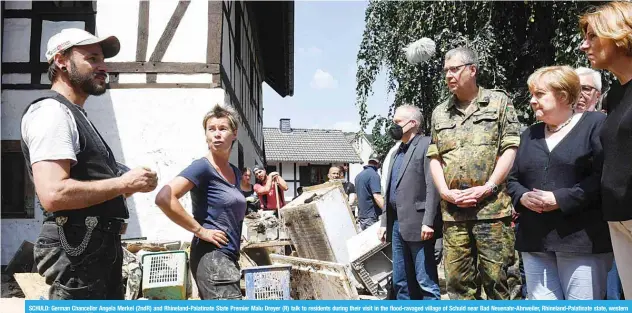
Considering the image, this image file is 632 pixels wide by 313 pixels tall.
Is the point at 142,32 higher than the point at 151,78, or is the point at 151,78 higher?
the point at 142,32

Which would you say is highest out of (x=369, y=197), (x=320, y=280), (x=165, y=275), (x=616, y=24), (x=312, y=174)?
(x=616, y=24)

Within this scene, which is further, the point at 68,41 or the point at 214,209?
the point at 214,209

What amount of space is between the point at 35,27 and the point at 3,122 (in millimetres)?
1590

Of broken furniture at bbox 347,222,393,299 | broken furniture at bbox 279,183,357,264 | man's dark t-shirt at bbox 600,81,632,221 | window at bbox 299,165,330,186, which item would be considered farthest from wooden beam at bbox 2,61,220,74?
window at bbox 299,165,330,186

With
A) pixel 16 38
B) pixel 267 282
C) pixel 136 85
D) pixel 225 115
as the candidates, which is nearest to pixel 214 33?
pixel 136 85

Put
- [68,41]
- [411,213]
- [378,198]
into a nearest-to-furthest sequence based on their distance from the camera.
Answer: [68,41], [411,213], [378,198]

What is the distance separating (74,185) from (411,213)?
2647 mm

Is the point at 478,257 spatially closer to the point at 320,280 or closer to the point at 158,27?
the point at 320,280

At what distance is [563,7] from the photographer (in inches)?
364

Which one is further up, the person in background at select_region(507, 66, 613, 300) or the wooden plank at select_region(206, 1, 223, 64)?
the wooden plank at select_region(206, 1, 223, 64)

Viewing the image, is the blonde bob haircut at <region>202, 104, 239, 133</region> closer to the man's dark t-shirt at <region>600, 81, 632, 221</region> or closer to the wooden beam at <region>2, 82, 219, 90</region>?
the man's dark t-shirt at <region>600, 81, 632, 221</region>

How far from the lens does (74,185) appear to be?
2188 mm

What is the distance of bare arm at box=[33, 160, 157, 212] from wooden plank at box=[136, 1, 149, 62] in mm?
6837

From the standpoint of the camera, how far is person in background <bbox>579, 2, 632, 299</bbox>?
7.45 feet
